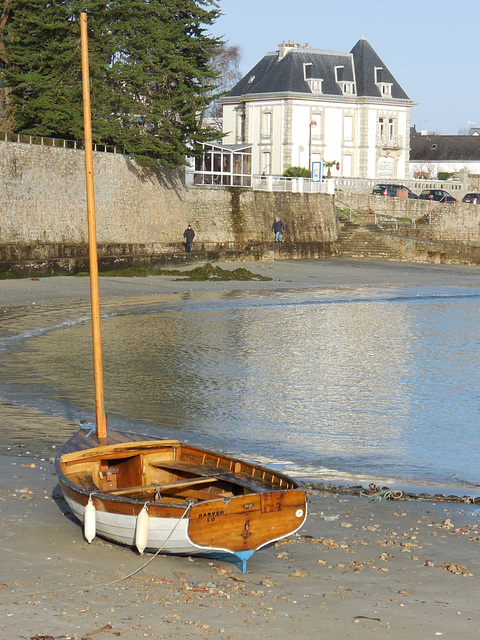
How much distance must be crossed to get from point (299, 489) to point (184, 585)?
3.24 feet

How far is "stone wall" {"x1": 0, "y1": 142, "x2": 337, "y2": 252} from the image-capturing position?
28234mm

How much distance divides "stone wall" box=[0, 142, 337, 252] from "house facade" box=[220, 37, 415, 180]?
17.4 meters

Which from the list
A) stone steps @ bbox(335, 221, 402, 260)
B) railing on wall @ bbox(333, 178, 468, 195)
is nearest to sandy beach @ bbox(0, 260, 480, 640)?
stone steps @ bbox(335, 221, 402, 260)

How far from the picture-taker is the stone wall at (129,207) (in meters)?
28.2

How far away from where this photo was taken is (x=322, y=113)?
6003 cm

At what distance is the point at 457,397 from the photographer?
1276 cm

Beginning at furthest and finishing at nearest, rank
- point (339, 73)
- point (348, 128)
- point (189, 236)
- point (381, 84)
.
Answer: point (381, 84), point (339, 73), point (348, 128), point (189, 236)

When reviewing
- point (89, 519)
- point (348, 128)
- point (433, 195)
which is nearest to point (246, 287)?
point (89, 519)

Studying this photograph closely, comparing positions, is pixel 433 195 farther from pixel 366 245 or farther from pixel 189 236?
pixel 189 236

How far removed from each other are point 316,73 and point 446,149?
27.4 metres

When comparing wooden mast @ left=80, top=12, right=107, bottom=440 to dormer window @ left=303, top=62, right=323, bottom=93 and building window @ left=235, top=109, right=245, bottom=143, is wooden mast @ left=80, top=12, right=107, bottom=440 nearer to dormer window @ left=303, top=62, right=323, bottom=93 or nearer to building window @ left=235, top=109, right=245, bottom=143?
dormer window @ left=303, top=62, right=323, bottom=93

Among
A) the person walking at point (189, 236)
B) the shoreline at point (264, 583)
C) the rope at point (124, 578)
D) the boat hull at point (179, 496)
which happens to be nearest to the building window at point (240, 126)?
the person walking at point (189, 236)

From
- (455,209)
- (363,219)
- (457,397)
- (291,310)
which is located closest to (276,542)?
(457,397)

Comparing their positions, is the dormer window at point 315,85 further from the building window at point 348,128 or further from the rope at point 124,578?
the rope at point 124,578
